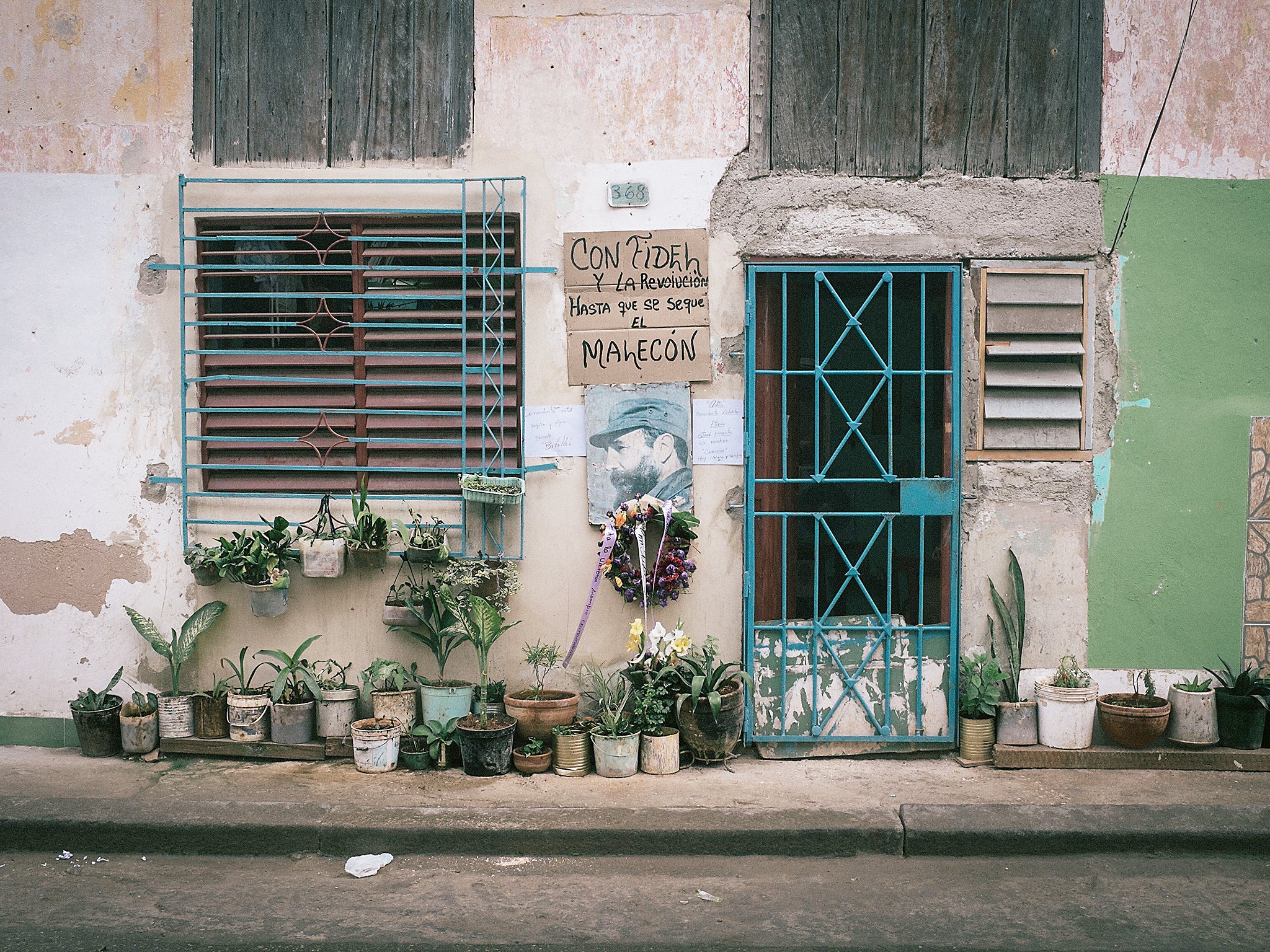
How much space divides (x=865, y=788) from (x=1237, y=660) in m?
2.45

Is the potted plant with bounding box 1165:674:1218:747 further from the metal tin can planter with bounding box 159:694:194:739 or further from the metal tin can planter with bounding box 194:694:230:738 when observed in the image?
the metal tin can planter with bounding box 159:694:194:739

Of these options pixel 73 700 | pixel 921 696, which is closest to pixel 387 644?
pixel 73 700

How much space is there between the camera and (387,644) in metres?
5.88

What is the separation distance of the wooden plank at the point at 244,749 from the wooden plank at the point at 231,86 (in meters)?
3.38

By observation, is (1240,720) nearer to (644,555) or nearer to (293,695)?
(644,555)

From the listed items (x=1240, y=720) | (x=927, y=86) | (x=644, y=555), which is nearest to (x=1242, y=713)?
(x=1240, y=720)

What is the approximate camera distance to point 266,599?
18.4ft

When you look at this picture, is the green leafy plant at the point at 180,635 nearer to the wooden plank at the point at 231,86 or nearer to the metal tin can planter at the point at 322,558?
the metal tin can planter at the point at 322,558

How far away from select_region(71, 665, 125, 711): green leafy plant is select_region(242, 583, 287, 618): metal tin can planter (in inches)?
37.3

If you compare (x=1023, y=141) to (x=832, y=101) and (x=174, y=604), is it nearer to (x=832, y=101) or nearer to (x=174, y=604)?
(x=832, y=101)

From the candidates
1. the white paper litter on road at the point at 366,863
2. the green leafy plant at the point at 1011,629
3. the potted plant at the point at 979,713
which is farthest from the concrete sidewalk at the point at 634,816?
the green leafy plant at the point at 1011,629

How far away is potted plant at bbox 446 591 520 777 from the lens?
5363 millimetres

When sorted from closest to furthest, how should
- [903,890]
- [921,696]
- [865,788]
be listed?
[903,890], [865,788], [921,696]

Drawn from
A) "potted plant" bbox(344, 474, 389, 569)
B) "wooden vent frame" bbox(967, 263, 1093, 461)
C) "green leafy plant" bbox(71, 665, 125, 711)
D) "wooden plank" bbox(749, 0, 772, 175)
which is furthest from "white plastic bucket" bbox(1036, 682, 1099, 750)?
"green leafy plant" bbox(71, 665, 125, 711)
